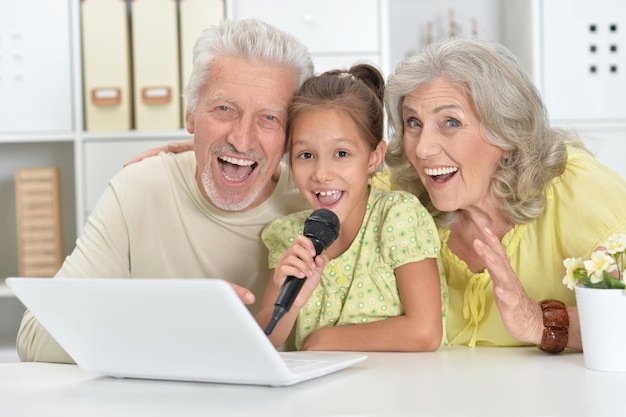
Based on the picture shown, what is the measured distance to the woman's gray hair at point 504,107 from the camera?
1563 mm

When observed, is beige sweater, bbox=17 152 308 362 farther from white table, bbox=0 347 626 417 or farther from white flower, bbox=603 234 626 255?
white flower, bbox=603 234 626 255

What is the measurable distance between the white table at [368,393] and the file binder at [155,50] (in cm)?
156

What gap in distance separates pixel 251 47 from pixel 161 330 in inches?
28.6

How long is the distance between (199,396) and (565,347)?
62 centimetres

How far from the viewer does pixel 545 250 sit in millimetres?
1608

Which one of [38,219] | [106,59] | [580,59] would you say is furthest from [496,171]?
[38,219]

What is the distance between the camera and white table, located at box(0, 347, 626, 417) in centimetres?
105

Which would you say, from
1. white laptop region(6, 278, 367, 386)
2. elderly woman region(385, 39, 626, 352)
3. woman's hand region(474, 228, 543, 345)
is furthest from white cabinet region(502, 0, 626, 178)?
white laptop region(6, 278, 367, 386)

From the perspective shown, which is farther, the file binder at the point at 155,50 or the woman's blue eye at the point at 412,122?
the file binder at the point at 155,50

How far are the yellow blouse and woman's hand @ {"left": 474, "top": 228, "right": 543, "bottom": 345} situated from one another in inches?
5.7

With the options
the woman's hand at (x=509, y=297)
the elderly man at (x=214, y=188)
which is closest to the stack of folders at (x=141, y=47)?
the elderly man at (x=214, y=188)

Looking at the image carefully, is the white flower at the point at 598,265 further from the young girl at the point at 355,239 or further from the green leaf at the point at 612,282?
the young girl at the point at 355,239

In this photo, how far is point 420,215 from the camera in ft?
5.24

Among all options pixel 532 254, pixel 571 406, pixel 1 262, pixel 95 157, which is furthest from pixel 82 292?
pixel 1 262
